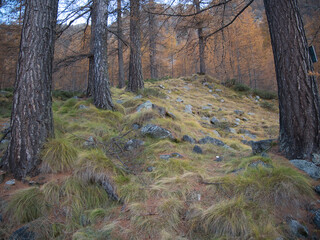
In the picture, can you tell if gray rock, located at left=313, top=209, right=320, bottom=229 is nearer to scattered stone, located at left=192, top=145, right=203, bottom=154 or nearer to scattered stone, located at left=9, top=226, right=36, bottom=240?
scattered stone, located at left=192, top=145, right=203, bottom=154

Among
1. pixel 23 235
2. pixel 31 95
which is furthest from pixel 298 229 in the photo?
pixel 31 95

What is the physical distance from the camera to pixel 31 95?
114 inches

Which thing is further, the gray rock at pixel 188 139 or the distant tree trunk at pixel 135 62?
the distant tree trunk at pixel 135 62

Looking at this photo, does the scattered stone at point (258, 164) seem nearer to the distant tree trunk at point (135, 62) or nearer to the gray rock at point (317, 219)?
the gray rock at point (317, 219)

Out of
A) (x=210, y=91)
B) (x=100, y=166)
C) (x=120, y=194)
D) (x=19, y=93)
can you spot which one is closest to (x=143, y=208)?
(x=120, y=194)

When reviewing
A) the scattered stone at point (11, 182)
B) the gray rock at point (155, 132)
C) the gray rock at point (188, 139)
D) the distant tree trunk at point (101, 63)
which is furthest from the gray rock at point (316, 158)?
the distant tree trunk at point (101, 63)

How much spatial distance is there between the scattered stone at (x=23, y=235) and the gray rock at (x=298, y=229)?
2440mm

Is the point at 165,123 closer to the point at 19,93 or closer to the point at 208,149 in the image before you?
the point at 208,149

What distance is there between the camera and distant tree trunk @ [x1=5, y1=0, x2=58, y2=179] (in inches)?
111

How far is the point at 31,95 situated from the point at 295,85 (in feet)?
13.2

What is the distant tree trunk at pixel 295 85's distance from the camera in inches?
113

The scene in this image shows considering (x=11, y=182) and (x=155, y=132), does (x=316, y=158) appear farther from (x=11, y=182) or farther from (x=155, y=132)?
(x=11, y=182)

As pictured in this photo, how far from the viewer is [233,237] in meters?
1.69

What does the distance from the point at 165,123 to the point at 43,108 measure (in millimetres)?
2683
